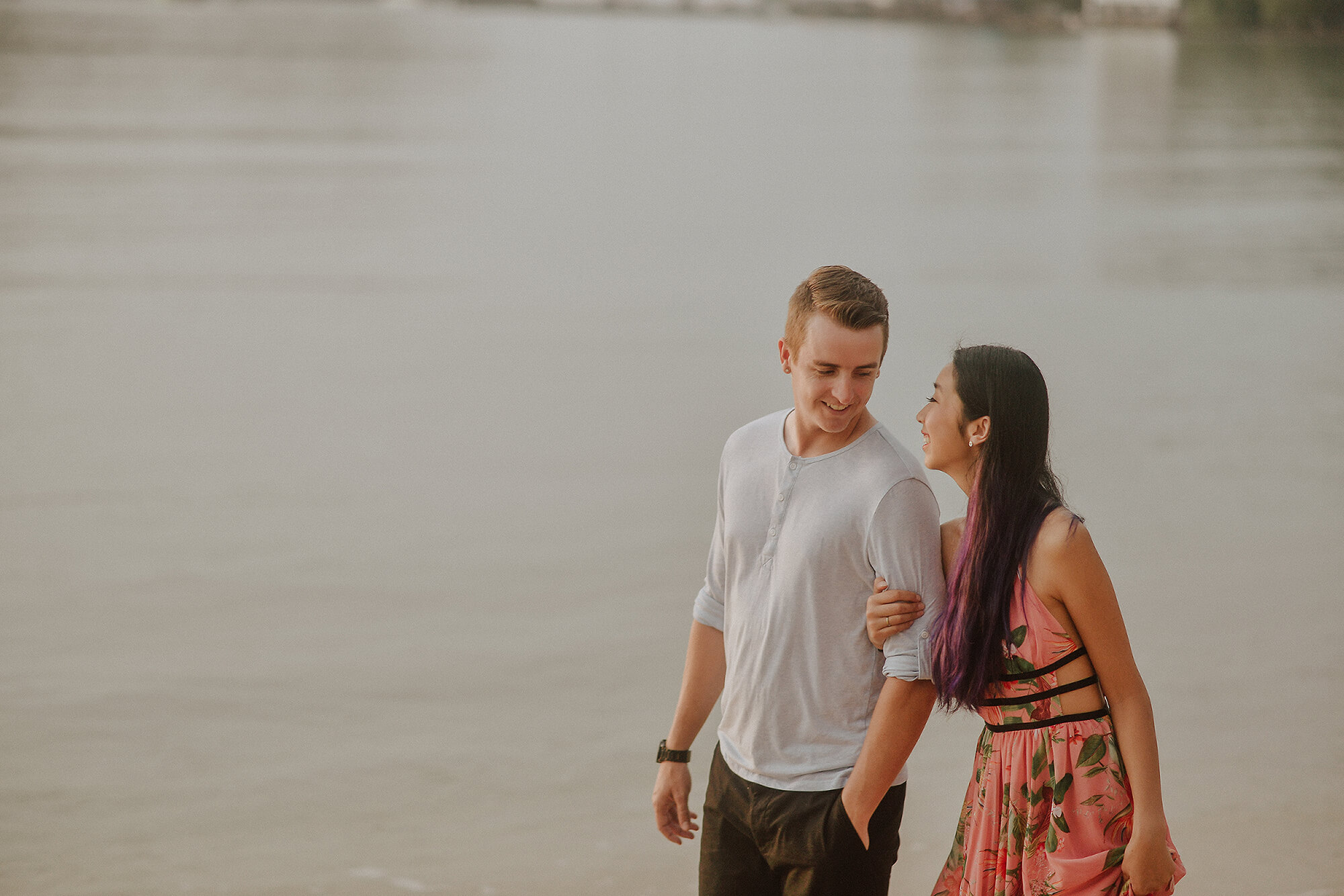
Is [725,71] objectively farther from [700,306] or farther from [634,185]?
[700,306]

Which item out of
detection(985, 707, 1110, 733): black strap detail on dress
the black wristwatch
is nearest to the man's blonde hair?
detection(985, 707, 1110, 733): black strap detail on dress

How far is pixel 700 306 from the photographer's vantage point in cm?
1249

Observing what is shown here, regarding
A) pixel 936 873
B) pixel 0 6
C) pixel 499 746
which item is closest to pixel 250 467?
pixel 499 746

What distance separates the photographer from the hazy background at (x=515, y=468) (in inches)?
146

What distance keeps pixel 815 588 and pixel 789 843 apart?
349mm

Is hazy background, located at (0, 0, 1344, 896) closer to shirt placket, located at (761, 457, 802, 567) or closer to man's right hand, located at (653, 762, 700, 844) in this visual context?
man's right hand, located at (653, 762, 700, 844)

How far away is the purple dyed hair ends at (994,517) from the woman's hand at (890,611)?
4 centimetres

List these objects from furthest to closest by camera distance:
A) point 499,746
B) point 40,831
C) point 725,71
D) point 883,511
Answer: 1. point 725,71
2. point 499,746
3. point 40,831
4. point 883,511

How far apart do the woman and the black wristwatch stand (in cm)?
43

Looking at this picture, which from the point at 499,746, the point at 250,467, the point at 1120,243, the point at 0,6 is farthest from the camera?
the point at 0,6

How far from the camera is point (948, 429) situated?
1.66 metres

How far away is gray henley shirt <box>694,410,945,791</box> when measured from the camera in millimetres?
1638

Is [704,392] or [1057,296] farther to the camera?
[1057,296]

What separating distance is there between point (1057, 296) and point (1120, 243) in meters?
3.70
